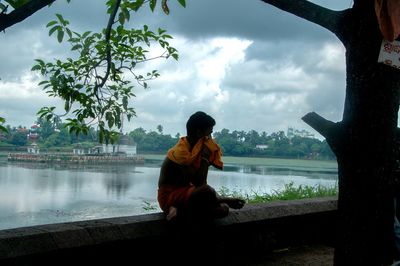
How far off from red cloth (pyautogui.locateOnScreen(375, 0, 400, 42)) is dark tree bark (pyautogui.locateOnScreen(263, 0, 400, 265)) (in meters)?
0.06

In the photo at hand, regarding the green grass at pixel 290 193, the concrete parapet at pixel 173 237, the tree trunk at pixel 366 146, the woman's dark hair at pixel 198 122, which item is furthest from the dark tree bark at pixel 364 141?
the green grass at pixel 290 193

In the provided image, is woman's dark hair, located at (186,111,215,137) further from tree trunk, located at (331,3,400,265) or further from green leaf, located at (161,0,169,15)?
tree trunk, located at (331,3,400,265)

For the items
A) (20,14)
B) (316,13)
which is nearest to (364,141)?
(316,13)

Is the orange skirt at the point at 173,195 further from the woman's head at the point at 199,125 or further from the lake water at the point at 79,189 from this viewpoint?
the lake water at the point at 79,189

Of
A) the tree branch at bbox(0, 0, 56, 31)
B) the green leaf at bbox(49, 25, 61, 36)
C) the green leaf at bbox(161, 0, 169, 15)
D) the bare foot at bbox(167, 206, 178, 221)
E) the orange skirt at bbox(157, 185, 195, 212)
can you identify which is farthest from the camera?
the green leaf at bbox(49, 25, 61, 36)

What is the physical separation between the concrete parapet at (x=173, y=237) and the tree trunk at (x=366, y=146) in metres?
1.33

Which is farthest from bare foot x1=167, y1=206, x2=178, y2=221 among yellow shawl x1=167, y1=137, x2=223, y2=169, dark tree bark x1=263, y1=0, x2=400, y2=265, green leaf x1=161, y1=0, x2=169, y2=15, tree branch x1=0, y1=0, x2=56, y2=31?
tree branch x1=0, y1=0, x2=56, y2=31

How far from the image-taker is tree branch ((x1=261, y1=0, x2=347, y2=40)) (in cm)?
275

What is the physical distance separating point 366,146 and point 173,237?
1.62 metres

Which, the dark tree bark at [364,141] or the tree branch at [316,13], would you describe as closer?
the dark tree bark at [364,141]

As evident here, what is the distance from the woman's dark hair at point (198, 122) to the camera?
11.9ft

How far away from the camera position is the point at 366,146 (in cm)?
260

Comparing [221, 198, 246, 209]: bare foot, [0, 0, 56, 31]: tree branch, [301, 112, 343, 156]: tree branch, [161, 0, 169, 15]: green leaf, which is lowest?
[221, 198, 246, 209]: bare foot

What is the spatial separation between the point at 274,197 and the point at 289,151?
11.7 metres
